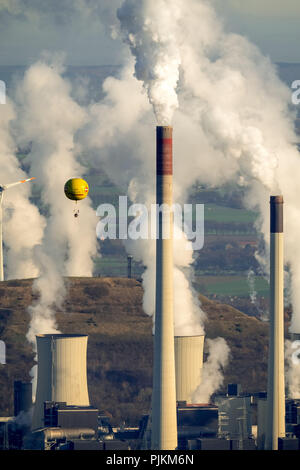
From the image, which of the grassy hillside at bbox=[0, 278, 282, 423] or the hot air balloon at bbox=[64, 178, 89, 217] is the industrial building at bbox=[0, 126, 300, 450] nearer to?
the hot air balloon at bbox=[64, 178, 89, 217]

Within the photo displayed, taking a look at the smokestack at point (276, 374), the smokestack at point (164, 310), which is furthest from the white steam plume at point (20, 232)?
the smokestack at point (164, 310)

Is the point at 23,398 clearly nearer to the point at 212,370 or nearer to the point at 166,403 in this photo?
the point at 212,370

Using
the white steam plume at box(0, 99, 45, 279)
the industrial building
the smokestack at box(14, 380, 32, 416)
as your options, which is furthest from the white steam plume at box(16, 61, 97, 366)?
the industrial building

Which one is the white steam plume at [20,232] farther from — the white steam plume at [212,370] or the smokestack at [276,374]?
the smokestack at [276,374]

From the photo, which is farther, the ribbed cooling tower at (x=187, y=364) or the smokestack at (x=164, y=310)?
the ribbed cooling tower at (x=187, y=364)

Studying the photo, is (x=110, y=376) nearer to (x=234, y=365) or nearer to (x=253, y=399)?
(x=234, y=365)

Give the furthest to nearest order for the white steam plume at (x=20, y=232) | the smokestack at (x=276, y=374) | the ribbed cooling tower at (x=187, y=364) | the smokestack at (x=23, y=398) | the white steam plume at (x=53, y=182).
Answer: the white steam plume at (x=20, y=232) → the white steam plume at (x=53, y=182) → the smokestack at (x=23, y=398) → the ribbed cooling tower at (x=187, y=364) → the smokestack at (x=276, y=374)

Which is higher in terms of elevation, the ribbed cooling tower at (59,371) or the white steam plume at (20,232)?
the white steam plume at (20,232)
